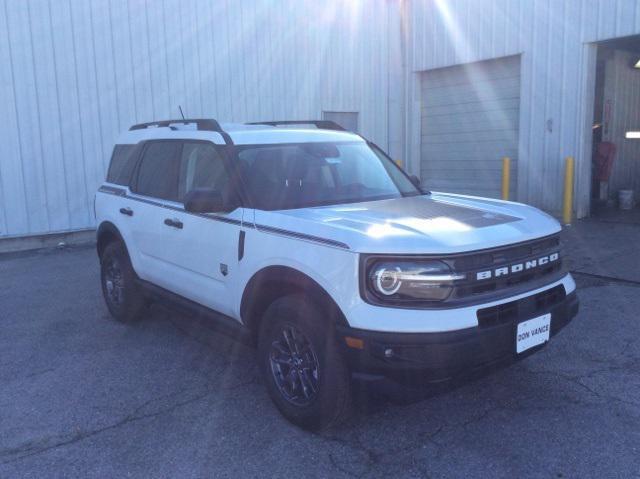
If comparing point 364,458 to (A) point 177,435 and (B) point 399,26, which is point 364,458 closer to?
(A) point 177,435

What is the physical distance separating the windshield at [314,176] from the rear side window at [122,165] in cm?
178

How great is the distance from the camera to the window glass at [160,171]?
16.2ft

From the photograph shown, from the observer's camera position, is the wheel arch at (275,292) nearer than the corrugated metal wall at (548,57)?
Yes

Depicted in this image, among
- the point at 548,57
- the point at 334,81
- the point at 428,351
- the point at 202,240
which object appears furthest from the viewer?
the point at 334,81

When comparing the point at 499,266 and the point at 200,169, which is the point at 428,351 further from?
the point at 200,169

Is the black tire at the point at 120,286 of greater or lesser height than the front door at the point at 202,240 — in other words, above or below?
below

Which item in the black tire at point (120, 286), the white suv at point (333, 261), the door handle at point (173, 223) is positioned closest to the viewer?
the white suv at point (333, 261)

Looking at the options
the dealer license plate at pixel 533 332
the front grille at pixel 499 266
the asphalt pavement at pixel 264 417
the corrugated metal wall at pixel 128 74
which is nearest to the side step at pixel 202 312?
the asphalt pavement at pixel 264 417

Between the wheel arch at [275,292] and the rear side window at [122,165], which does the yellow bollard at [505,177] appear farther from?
the wheel arch at [275,292]

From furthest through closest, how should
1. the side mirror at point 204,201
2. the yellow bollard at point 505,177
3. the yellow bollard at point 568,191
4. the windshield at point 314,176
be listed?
the yellow bollard at point 505,177
the yellow bollard at point 568,191
the windshield at point 314,176
the side mirror at point 204,201

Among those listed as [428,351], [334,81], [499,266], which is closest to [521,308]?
[499,266]

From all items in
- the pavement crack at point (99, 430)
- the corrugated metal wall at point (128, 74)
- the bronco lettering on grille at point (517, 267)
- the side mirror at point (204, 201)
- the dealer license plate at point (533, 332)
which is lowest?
the pavement crack at point (99, 430)

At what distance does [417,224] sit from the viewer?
3.44 metres

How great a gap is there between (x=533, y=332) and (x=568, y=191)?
25.6 ft
